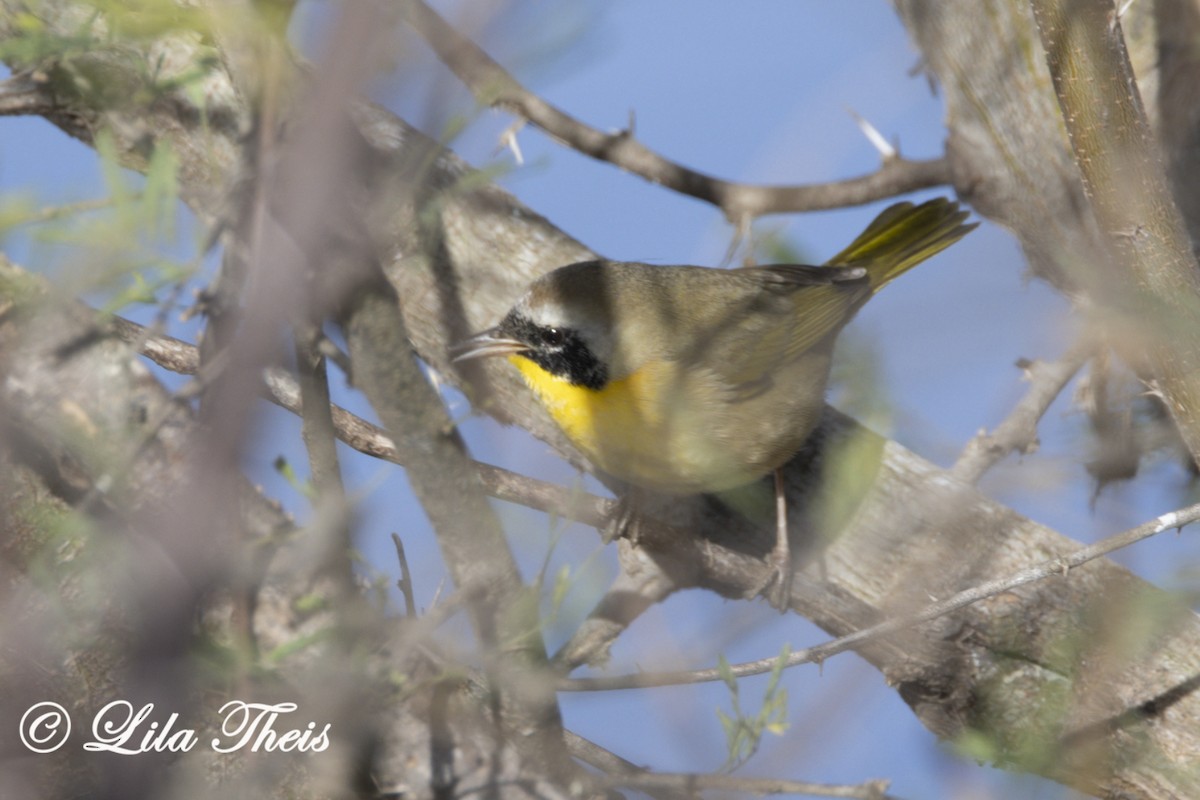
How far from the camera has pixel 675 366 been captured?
138 inches

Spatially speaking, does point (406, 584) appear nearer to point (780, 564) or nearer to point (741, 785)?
point (741, 785)

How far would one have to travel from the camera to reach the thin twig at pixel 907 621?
1976 mm

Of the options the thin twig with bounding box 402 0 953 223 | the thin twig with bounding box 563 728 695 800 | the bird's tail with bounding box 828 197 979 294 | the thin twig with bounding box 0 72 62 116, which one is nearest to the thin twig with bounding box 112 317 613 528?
the thin twig with bounding box 563 728 695 800

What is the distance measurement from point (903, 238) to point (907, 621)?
2544 mm

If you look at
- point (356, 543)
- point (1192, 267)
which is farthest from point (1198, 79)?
point (356, 543)

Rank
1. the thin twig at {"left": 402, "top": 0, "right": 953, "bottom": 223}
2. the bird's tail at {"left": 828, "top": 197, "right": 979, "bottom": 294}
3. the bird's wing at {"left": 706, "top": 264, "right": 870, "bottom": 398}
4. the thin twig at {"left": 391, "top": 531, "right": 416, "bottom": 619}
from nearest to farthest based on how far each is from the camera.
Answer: the thin twig at {"left": 391, "top": 531, "right": 416, "bottom": 619} → the bird's wing at {"left": 706, "top": 264, "right": 870, "bottom": 398} → the bird's tail at {"left": 828, "top": 197, "right": 979, "bottom": 294} → the thin twig at {"left": 402, "top": 0, "right": 953, "bottom": 223}

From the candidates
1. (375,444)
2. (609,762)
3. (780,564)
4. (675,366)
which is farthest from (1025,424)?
(375,444)

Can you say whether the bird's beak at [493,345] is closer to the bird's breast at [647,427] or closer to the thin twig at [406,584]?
the bird's breast at [647,427]

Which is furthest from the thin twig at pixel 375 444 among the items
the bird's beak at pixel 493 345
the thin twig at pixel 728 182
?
the thin twig at pixel 728 182

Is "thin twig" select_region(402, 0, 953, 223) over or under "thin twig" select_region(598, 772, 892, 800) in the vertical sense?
over

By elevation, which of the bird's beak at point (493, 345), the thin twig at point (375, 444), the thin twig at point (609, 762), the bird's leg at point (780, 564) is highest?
the thin twig at point (375, 444)

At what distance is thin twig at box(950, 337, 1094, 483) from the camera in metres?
3.29

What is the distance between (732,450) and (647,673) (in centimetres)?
154

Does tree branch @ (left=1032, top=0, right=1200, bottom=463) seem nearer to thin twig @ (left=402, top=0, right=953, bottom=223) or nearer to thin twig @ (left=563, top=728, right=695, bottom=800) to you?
thin twig @ (left=563, top=728, right=695, bottom=800)
